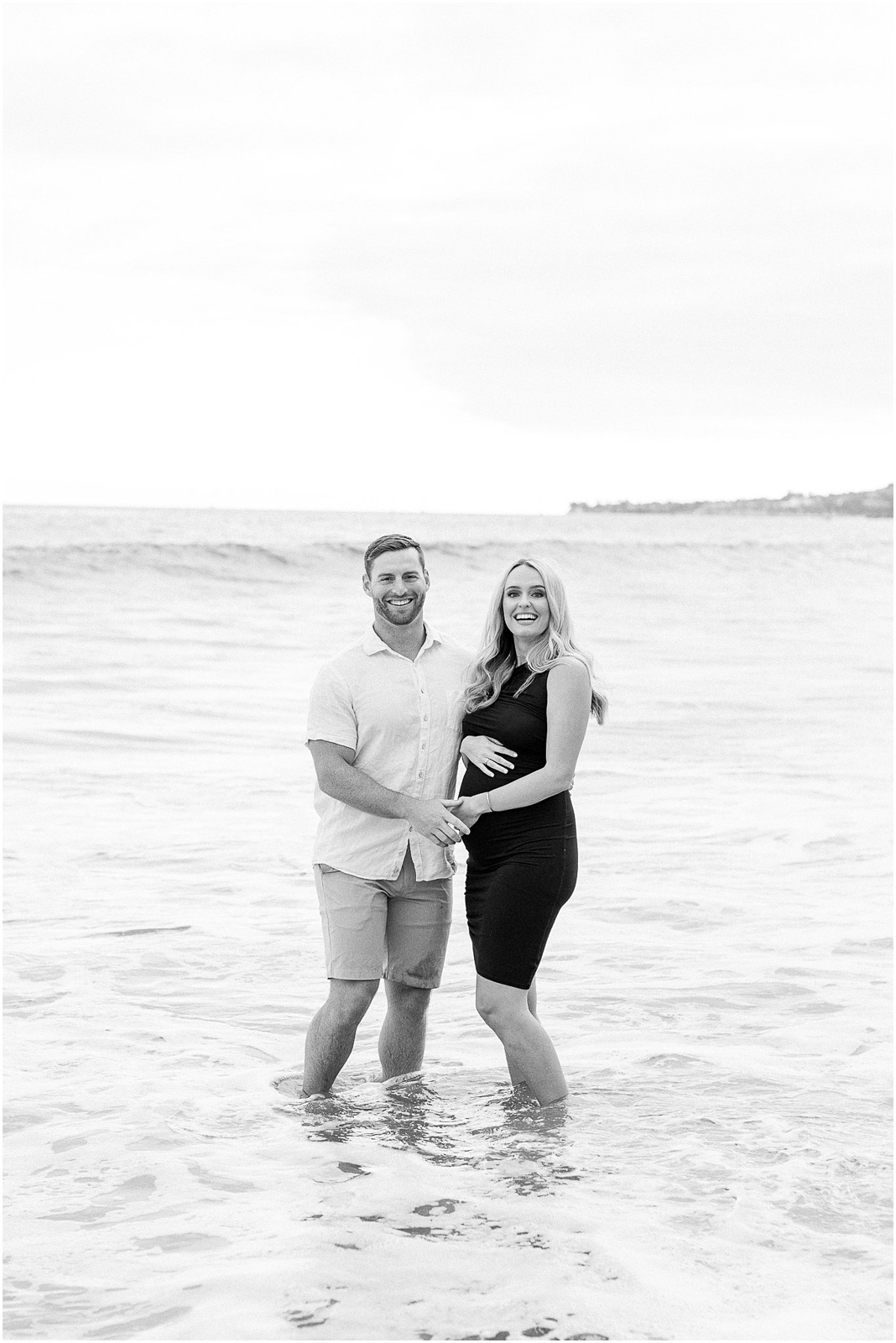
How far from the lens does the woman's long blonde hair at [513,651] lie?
445cm

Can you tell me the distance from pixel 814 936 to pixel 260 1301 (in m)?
4.07

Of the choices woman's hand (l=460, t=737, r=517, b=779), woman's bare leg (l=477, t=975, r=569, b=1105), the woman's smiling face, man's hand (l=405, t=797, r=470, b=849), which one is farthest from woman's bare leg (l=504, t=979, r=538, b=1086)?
the woman's smiling face

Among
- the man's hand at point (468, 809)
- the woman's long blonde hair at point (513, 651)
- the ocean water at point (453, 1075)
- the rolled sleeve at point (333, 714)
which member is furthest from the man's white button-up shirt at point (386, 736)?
the ocean water at point (453, 1075)

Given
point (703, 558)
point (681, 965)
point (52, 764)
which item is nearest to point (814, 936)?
point (681, 965)

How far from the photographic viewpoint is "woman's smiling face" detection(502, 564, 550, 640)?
445cm

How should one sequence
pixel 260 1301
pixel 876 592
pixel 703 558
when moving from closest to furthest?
pixel 260 1301, pixel 876 592, pixel 703 558

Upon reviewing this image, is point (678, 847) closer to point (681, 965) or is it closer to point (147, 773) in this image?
point (681, 965)

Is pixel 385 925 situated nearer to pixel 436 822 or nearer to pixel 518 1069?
pixel 436 822

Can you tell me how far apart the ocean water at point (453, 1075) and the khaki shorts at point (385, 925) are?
1.73ft

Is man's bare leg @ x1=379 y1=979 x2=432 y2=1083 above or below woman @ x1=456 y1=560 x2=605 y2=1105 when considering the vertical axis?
below

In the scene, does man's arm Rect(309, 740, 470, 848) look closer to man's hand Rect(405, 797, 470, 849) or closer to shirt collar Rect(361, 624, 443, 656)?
man's hand Rect(405, 797, 470, 849)

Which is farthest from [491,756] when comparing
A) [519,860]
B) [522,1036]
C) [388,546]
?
[522,1036]

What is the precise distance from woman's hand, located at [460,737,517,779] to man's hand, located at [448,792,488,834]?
0.09m

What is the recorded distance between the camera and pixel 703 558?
42.5 m
